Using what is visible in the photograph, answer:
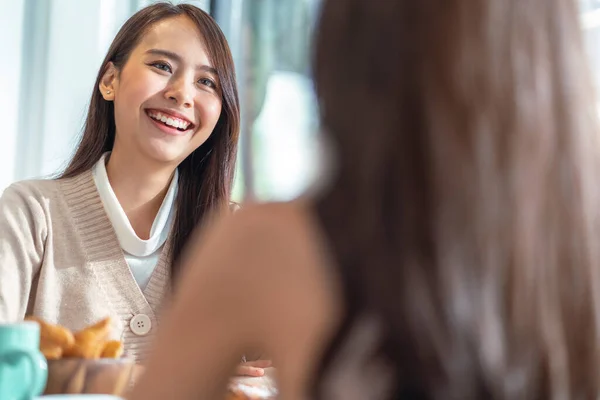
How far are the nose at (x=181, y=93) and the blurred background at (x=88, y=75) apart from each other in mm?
532

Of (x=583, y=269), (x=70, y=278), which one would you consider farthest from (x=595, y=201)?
(x=70, y=278)

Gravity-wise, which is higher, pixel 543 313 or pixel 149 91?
pixel 149 91

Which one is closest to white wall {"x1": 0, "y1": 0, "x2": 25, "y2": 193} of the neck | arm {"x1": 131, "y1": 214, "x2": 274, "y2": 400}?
the neck

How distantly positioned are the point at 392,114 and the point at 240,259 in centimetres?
14

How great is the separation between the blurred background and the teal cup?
1.65m

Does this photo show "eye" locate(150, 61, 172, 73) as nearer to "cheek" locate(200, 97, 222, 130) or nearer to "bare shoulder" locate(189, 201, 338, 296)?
"cheek" locate(200, 97, 222, 130)

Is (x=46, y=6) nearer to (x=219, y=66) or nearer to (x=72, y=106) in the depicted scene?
(x=72, y=106)

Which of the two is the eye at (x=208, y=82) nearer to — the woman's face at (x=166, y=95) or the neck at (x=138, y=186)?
the woman's face at (x=166, y=95)

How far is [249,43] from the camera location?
8.51ft

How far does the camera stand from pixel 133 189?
186cm

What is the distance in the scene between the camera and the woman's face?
187 cm

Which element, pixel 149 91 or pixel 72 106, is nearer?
pixel 149 91

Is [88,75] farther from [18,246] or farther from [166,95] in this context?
[18,246]

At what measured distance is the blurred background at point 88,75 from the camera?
246 cm
